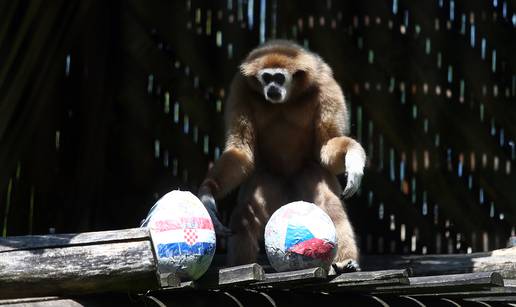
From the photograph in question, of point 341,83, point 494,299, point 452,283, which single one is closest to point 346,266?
point 452,283

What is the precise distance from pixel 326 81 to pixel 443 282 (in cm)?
265

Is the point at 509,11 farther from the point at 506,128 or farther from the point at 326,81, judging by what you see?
the point at 326,81

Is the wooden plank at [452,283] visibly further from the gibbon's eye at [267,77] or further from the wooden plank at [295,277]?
the gibbon's eye at [267,77]

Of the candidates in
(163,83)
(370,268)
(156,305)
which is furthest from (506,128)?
(156,305)

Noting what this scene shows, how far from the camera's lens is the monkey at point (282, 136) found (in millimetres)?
7277

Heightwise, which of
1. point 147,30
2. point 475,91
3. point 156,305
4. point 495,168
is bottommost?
point 156,305

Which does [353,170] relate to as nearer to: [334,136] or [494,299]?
[334,136]

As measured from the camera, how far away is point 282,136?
7.69 m

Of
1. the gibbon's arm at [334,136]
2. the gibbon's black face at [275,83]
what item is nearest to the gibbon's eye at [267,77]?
the gibbon's black face at [275,83]

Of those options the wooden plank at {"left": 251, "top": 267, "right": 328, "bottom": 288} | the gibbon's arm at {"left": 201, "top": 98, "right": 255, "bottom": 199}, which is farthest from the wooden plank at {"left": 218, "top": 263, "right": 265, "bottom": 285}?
the gibbon's arm at {"left": 201, "top": 98, "right": 255, "bottom": 199}

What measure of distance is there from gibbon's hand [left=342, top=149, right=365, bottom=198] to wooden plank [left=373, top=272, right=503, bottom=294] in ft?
4.25

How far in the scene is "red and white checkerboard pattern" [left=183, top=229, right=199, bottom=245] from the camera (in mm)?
5141

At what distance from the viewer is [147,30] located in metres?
9.60

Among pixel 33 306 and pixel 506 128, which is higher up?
pixel 506 128
